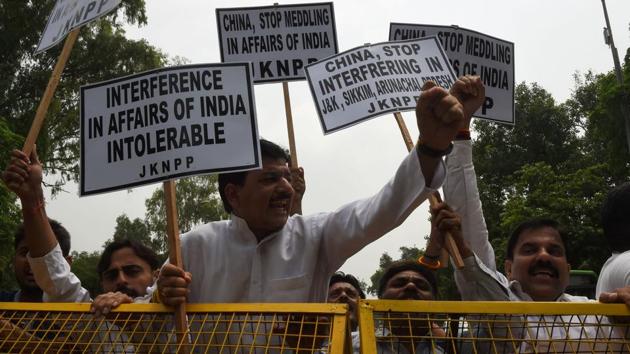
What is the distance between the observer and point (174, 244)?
229cm

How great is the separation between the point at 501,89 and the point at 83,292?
2675 millimetres

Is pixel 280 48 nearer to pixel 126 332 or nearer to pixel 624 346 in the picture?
pixel 126 332

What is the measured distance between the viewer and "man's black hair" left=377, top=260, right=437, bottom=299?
3412 mm

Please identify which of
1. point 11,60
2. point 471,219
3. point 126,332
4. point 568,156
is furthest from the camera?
point 568,156

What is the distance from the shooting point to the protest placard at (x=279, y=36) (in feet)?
15.4

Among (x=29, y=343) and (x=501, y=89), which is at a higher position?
(x=501, y=89)

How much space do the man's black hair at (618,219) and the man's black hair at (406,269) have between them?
3.05 ft

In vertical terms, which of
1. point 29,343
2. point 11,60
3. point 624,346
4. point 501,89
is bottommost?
point 624,346

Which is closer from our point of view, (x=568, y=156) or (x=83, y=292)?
(x=83, y=292)

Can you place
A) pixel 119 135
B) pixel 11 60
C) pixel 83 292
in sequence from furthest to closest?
pixel 11 60
pixel 83 292
pixel 119 135

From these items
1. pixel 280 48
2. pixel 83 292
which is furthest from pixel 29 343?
pixel 280 48

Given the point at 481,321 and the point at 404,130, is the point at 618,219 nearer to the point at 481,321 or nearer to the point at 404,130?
the point at 404,130

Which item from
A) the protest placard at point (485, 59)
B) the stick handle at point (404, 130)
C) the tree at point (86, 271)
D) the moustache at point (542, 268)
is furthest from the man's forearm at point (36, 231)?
the tree at point (86, 271)

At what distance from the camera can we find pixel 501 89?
163 inches
